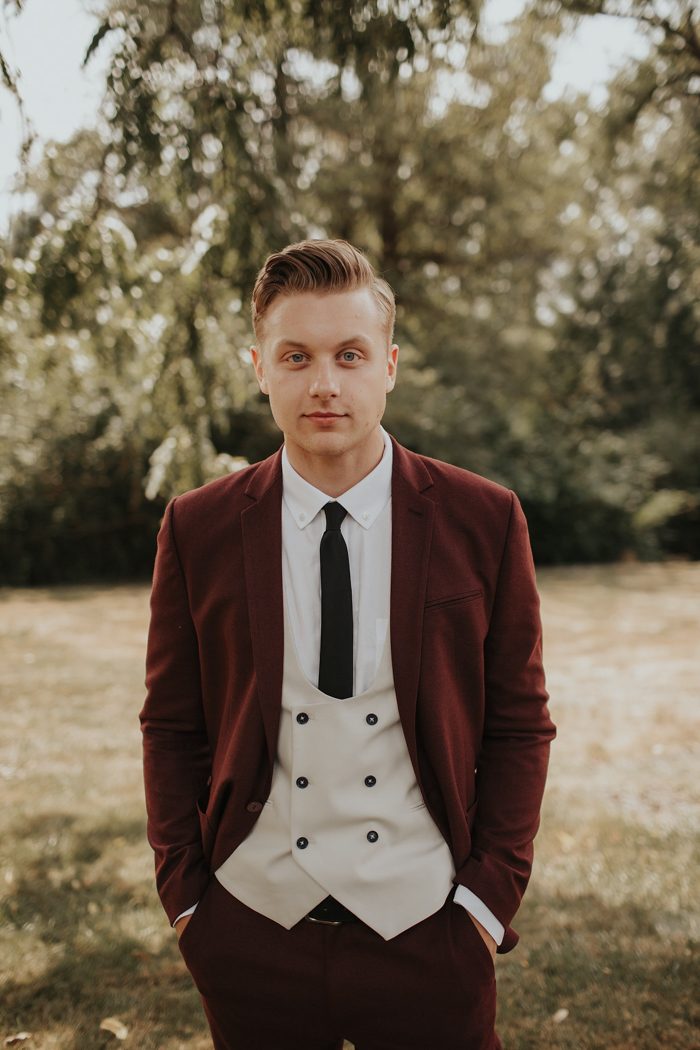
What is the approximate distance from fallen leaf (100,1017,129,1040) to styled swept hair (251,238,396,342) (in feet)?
8.75

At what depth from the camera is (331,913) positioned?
1.88 meters

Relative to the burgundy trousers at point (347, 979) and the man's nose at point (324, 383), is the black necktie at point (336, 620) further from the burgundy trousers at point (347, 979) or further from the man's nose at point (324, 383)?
the burgundy trousers at point (347, 979)

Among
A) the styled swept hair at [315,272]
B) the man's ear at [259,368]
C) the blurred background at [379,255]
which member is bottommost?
the man's ear at [259,368]

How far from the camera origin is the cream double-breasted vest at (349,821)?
72.9 inches

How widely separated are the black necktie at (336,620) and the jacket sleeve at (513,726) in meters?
0.35

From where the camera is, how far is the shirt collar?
1990 millimetres

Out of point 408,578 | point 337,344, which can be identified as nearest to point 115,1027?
point 408,578

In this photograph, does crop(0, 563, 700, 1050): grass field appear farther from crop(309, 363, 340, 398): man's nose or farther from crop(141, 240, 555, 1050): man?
crop(309, 363, 340, 398): man's nose

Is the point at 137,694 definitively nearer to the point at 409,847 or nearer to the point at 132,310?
the point at 132,310

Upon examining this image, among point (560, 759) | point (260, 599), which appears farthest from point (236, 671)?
point (560, 759)

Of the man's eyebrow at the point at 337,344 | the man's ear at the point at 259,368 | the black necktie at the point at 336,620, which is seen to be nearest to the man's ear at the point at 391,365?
the man's eyebrow at the point at 337,344

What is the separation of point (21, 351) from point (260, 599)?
14.7 feet

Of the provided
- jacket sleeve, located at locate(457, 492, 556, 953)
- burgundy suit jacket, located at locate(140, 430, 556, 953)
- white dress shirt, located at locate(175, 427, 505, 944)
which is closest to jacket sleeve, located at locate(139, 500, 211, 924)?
burgundy suit jacket, located at locate(140, 430, 556, 953)

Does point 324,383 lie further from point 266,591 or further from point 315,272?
point 266,591
